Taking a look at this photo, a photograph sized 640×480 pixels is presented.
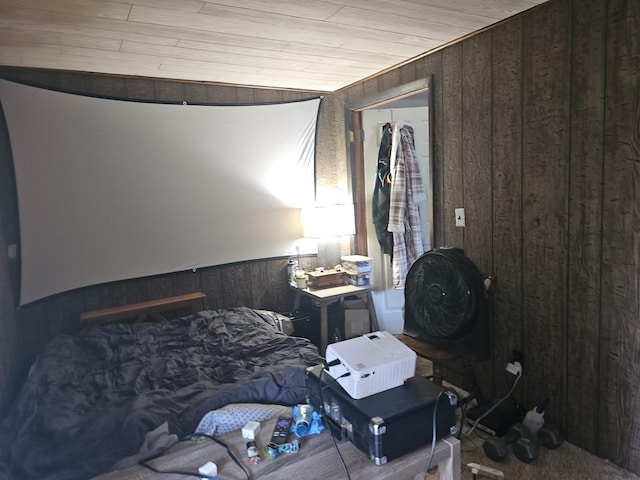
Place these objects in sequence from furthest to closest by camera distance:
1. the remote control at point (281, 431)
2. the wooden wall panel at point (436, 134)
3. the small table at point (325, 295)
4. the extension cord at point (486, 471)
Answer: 1. the small table at point (325, 295)
2. the wooden wall panel at point (436, 134)
3. the extension cord at point (486, 471)
4. the remote control at point (281, 431)

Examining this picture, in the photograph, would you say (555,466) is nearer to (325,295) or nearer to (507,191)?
(507,191)

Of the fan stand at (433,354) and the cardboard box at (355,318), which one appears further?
the cardboard box at (355,318)

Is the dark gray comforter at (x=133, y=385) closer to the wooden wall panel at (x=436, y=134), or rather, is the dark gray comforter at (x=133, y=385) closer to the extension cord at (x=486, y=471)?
the extension cord at (x=486, y=471)

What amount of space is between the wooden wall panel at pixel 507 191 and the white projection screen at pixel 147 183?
1.73 meters

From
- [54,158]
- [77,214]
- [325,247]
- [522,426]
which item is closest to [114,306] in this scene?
[77,214]

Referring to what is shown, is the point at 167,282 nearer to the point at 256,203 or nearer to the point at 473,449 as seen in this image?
the point at 256,203

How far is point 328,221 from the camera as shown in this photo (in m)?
3.62

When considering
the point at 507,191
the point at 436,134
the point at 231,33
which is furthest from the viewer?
the point at 436,134

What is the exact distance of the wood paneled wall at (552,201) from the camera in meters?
1.91

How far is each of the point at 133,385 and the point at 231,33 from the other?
1797 mm

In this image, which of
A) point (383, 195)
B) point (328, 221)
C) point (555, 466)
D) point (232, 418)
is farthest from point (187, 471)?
point (383, 195)

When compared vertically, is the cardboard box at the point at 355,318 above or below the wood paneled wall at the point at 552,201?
below

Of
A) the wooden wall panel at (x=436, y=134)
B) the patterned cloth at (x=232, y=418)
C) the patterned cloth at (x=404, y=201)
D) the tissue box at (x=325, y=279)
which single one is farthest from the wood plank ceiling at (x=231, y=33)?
the patterned cloth at (x=232, y=418)

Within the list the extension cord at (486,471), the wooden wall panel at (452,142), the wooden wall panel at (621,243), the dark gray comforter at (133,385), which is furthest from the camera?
the wooden wall panel at (452,142)
